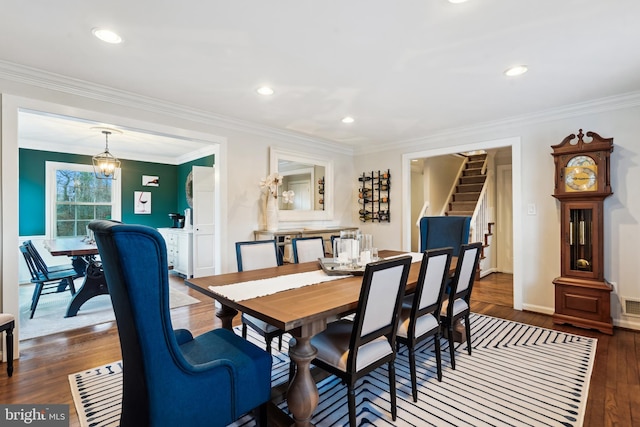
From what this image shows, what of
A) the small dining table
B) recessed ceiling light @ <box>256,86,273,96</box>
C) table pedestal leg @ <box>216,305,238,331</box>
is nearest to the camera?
table pedestal leg @ <box>216,305,238,331</box>

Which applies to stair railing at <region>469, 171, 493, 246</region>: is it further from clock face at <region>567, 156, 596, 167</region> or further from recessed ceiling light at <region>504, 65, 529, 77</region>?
recessed ceiling light at <region>504, 65, 529, 77</region>

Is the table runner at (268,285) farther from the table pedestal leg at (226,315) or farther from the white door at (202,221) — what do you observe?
the white door at (202,221)

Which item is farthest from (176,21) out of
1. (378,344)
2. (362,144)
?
(362,144)

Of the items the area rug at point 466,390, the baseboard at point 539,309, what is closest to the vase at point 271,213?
the area rug at point 466,390

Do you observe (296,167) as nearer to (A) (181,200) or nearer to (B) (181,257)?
(B) (181,257)

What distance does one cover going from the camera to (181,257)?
5758 mm

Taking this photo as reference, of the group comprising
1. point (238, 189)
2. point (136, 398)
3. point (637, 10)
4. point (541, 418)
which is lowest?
point (541, 418)

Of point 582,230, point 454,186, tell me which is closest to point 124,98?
point 582,230

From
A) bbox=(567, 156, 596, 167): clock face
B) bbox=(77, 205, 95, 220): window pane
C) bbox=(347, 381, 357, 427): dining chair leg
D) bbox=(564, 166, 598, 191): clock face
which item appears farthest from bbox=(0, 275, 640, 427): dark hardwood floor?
bbox=(77, 205, 95, 220): window pane

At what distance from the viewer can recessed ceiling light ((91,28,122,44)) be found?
2.00 meters

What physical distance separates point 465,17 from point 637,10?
0.97 metres

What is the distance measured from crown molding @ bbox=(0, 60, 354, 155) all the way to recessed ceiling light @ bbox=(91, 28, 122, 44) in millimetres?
942

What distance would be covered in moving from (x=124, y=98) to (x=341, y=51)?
87.1 inches

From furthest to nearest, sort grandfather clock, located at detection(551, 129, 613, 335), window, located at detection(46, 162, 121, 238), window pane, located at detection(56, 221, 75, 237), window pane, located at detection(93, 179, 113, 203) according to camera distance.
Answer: window pane, located at detection(93, 179, 113, 203)
window pane, located at detection(56, 221, 75, 237)
window, located at detection(46, 162, 121, 238)
grandfather clock, located at detection(551, 129, 613, 335)
